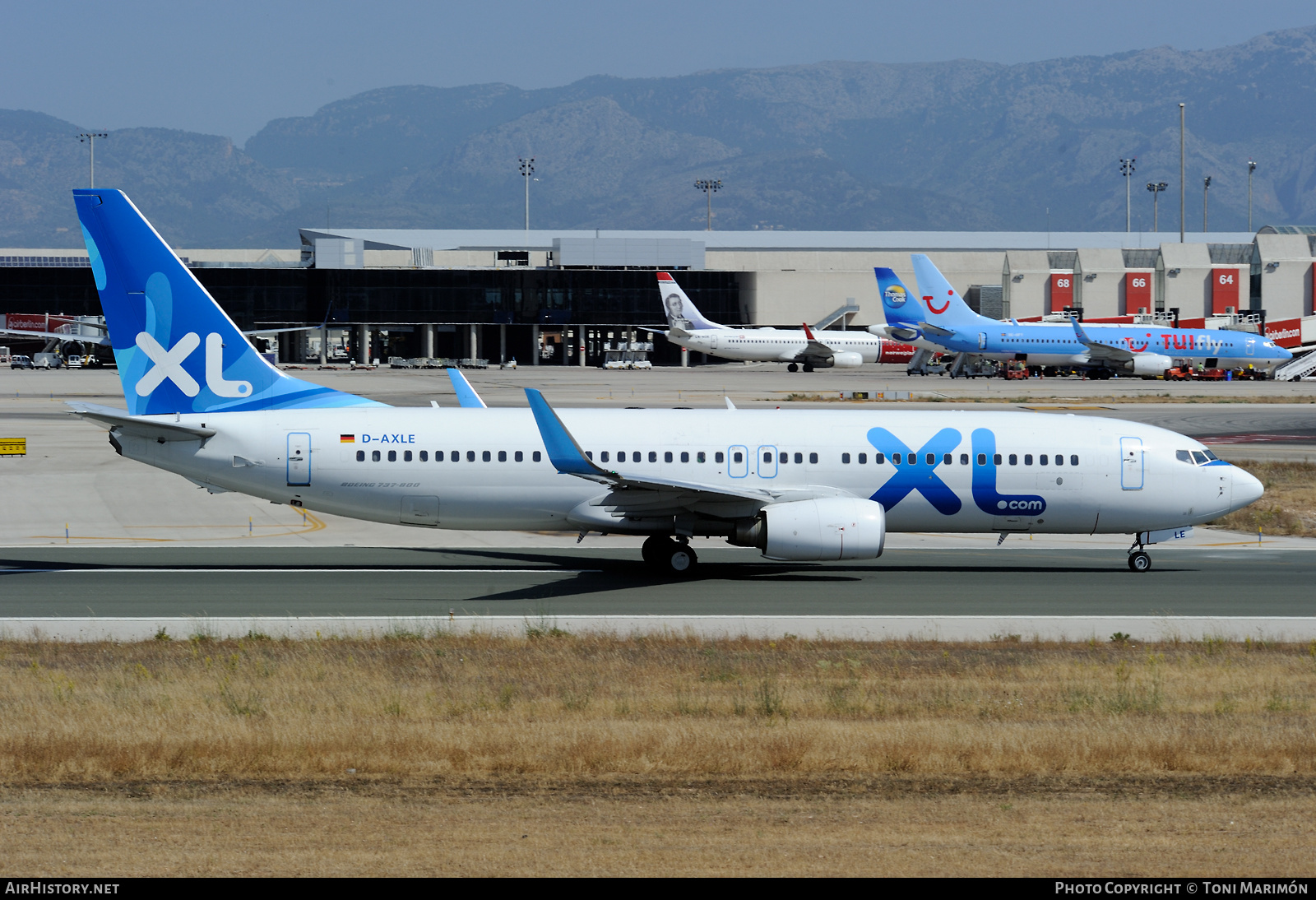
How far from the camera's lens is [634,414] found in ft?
102

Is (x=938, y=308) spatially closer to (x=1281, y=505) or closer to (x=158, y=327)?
(x=1281, y=505)

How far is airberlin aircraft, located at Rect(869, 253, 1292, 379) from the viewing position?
114438 mm

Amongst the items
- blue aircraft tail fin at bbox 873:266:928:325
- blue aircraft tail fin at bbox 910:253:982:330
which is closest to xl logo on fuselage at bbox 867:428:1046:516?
blue aircraft tail fin at bbox 910:253:982:330

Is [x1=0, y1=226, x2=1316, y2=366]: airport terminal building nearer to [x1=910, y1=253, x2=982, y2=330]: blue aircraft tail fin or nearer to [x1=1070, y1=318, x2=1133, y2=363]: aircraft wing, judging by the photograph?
[x1=1070, y1=318, x2=1133, y2=363]: aircraft wing

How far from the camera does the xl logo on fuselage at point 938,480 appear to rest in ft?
98.9

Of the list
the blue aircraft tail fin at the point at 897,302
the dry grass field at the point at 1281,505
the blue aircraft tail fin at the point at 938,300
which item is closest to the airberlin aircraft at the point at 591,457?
the dry grass field at the point at 1281,505

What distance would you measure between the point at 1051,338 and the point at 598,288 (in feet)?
221

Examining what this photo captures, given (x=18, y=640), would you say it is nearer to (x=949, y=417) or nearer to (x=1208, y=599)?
(x=949, y=417)

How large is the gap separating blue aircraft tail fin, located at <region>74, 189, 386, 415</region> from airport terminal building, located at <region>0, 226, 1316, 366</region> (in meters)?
133

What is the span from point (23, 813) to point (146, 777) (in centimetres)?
181

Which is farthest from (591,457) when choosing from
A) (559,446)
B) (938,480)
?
A: (938,480)

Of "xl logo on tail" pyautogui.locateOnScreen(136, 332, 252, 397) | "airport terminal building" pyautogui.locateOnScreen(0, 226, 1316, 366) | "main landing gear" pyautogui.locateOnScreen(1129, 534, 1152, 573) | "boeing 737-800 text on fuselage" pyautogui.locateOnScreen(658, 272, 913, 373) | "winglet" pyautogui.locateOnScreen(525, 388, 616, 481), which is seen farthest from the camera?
"airport terminal building" pyautogui.locateOnScreen(0, 226, 1316, 366)

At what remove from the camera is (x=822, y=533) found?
27.7m
